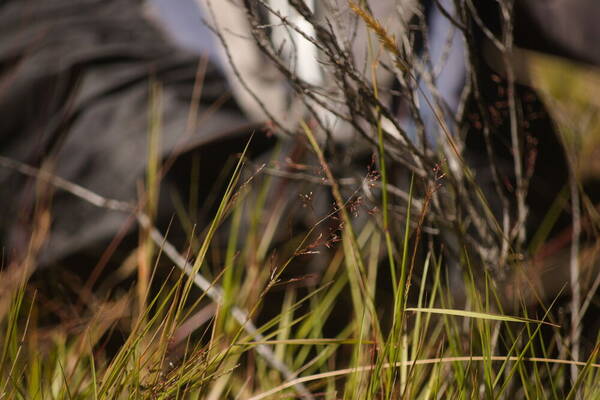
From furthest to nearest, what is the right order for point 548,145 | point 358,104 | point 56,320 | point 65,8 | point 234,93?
point 65,8
point 234,93
point 56,320
point 548,145
point 358,104

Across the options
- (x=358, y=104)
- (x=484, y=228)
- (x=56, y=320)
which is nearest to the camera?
(x=358, y=104)

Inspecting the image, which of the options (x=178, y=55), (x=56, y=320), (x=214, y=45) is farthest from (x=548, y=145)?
(x=56, y=320)

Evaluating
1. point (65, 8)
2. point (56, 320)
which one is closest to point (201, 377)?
point (56, 320)

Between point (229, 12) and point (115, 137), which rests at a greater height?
point (229, 12)

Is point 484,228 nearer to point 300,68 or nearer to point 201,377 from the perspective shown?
point 201,377

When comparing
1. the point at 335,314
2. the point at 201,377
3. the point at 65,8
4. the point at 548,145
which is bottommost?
the point at 335,314

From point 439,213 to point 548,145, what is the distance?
67 centimetres

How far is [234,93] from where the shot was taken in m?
1.64

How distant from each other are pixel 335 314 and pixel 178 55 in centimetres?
87

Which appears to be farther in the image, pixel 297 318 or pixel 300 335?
pixel 297 318

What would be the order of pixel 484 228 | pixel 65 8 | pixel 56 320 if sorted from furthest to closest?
pixel 65 8 < pixel 56 320 < pixel 484 228

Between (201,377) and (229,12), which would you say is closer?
(201,377)

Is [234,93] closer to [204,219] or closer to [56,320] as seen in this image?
[204,219]

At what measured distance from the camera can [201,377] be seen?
606 millimetres
